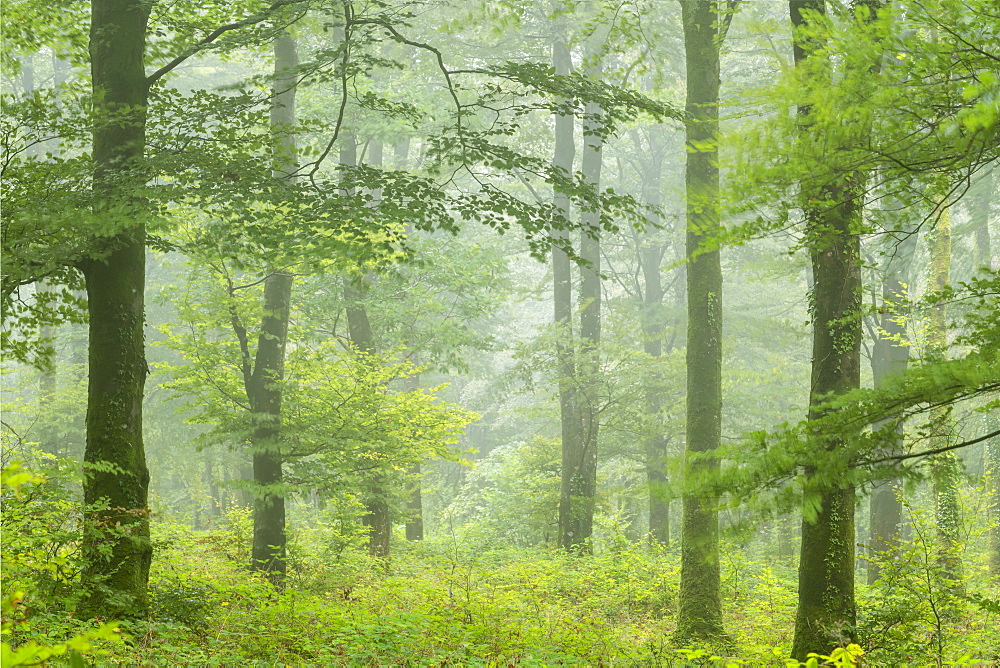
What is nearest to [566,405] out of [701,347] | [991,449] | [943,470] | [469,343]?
[469,343]

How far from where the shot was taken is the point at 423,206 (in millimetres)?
6652

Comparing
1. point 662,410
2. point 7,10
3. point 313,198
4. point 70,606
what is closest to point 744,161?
point 313,198

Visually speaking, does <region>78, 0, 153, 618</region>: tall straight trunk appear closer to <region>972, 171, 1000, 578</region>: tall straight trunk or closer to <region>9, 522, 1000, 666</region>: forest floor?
<region>9, 522, 1000, 666</region>: forest floor

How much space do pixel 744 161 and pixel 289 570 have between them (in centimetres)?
872

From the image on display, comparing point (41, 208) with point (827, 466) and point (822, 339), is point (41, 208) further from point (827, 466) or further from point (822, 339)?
point (822, 339)

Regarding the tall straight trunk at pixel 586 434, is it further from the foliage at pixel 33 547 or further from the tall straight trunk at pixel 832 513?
the foliage at pixel 33 547

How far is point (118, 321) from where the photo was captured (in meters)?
6.30

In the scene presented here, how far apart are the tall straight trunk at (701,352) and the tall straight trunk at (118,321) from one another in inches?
207

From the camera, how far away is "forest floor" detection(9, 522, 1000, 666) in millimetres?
5234

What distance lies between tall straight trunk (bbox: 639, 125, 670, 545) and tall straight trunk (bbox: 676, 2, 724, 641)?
21.6 ft

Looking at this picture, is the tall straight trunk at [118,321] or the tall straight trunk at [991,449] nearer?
the tall straight trunk at [118,321]

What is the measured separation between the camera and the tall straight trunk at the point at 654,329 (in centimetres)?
1684

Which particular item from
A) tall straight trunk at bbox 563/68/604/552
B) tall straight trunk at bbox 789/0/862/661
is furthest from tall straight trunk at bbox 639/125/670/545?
tall straight trunk at bbox 789/0/862/661

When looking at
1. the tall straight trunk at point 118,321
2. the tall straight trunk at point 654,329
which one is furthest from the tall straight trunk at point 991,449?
the tall straight trunk at point 118,321
